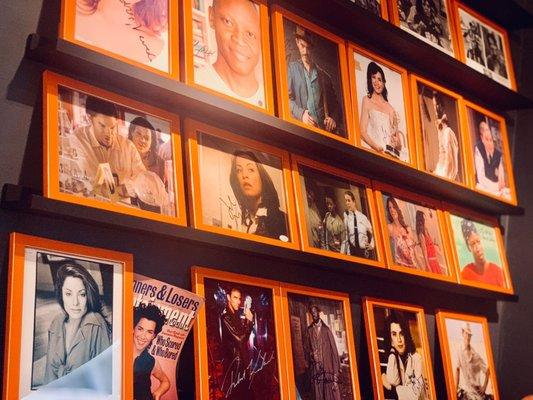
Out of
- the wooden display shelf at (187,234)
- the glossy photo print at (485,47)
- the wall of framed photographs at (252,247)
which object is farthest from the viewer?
the glossy photo print at (485,47)

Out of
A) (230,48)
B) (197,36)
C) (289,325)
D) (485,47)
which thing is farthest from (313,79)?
(485,47)

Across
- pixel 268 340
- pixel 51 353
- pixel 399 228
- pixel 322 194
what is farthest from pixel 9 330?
pixel 399 228

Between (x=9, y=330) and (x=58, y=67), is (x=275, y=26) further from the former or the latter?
(x=9, y=330)

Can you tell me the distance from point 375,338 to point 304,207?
56 cm

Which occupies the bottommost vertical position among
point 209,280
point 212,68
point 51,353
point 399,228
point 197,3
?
point 51,353

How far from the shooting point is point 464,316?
10.9 ft

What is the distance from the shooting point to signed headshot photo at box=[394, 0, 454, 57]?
3238 millimetres

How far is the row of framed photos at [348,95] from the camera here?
2.48m

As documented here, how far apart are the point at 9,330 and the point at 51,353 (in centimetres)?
12

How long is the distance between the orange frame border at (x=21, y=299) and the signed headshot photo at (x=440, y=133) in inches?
59.9

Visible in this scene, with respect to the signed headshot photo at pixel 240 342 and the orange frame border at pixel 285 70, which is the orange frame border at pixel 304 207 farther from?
the signed headshot photo at pixel 240 342

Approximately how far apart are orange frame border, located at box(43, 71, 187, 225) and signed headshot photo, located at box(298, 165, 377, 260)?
538 mm

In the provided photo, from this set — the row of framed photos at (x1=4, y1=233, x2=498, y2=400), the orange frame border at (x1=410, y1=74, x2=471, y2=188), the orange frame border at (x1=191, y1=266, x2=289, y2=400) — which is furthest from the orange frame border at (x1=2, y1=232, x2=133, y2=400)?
the orange frame border at (x1=410, y1=74, x2=471, y2=188)
